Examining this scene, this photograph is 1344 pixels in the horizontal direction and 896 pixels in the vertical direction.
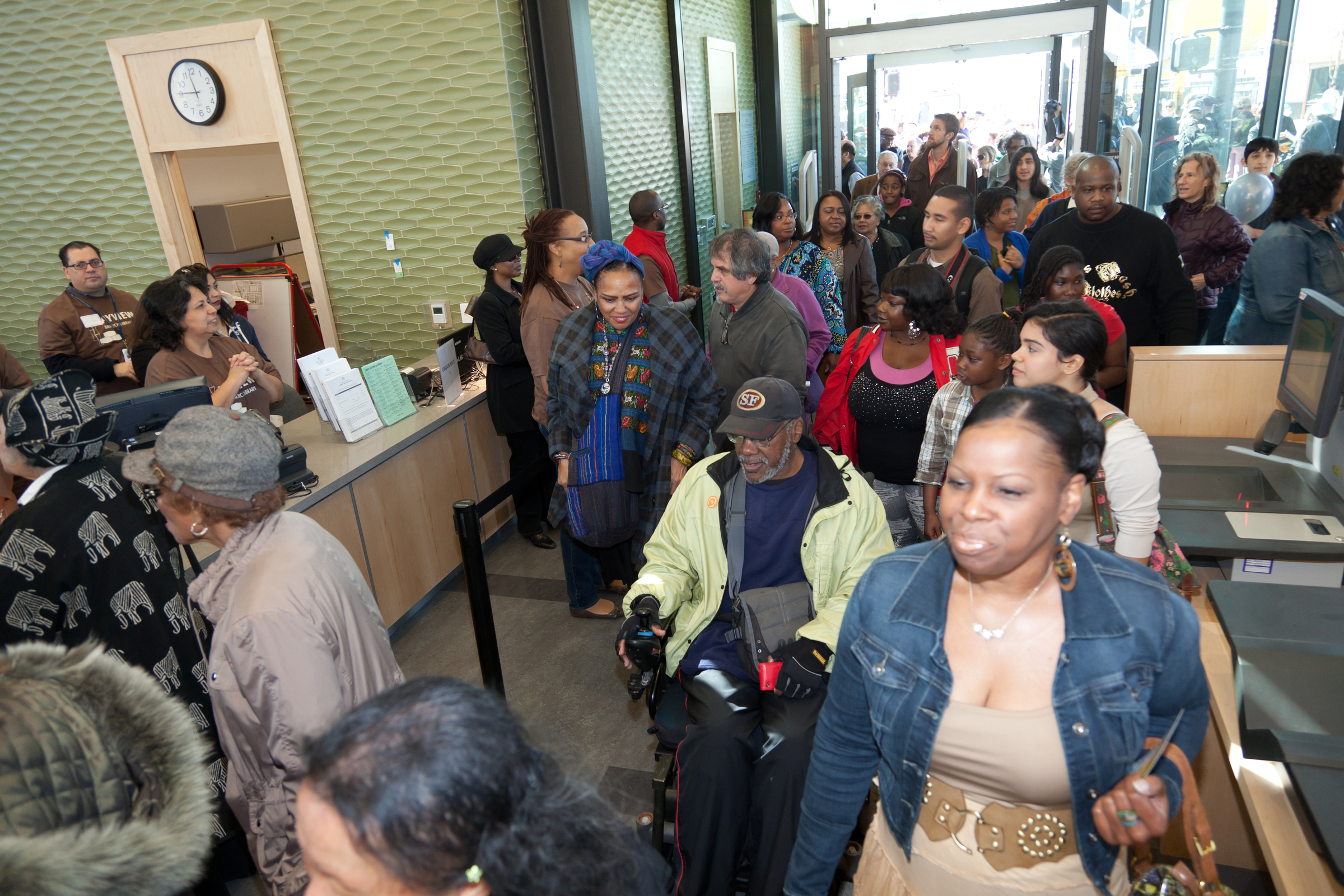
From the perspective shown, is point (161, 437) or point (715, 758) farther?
point (715, 758)

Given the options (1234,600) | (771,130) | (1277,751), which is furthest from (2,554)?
(771,130)

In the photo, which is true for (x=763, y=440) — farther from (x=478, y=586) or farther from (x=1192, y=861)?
(x=1192, y=861)

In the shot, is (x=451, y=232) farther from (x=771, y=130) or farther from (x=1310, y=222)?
(x=771, y=130)

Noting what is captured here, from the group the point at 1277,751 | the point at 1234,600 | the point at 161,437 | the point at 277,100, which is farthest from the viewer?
the point at 277,100

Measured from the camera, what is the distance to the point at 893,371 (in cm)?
312

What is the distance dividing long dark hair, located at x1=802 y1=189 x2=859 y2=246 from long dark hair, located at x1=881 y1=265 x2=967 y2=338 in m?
2.01

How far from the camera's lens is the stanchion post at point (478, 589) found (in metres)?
2.53

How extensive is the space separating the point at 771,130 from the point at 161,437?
30.3ft

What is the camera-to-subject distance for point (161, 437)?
1.84m

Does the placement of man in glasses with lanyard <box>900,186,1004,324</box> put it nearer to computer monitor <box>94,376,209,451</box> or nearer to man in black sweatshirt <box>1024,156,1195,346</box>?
man in black sweatshirt <box>1024,156,1195,346</box>

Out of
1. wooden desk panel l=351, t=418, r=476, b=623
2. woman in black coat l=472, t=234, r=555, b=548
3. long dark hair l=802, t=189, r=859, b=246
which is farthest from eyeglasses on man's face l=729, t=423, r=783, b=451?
long dark hair l=802, t=189, r=859, b=246

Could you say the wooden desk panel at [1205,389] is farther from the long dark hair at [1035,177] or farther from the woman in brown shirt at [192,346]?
the woman in brown shirt at [192,346]

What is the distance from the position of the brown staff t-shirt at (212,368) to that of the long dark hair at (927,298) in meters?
2.66

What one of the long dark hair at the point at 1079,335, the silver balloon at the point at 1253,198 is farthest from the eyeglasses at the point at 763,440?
the silver balloon at the point at 1253,198
